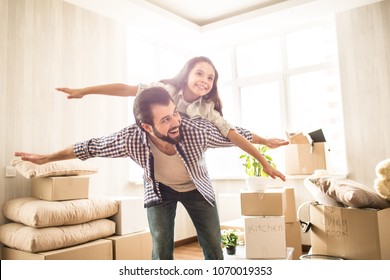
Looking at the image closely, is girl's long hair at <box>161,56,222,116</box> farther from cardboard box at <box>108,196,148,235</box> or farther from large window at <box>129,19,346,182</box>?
cardboard box at <box>108,196,148,235</box>

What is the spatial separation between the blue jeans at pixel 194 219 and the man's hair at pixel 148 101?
29 centimetres

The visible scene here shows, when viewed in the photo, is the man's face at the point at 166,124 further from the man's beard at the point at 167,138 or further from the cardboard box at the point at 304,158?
the cardboard box at the point at 304,158

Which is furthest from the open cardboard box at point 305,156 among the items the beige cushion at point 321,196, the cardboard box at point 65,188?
the cardboard box at point 65,188

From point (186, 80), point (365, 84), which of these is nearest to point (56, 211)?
point (186, 80)

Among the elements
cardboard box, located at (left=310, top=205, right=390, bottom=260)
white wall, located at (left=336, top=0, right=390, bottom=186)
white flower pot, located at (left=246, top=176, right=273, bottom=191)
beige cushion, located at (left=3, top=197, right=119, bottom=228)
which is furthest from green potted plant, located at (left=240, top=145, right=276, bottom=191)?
white wall, located at (left=336, top=0, right=390, bottom=186)

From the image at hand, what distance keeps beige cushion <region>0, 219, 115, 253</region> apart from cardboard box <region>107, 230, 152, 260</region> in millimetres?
86

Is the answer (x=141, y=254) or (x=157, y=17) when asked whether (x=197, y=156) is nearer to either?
(x=141, y=254)

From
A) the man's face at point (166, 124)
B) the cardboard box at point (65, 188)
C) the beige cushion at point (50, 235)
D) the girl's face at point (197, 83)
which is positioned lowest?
the beige cushion at point (50, 235)

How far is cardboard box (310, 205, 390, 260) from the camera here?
4.28 ft

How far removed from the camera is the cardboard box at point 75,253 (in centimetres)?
167

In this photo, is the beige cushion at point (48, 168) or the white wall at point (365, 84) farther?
the white wall at point (365, 84)

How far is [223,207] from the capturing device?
307 cm

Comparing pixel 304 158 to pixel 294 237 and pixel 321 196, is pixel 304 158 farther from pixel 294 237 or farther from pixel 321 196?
pixel 321 196

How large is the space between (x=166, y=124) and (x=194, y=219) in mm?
408
